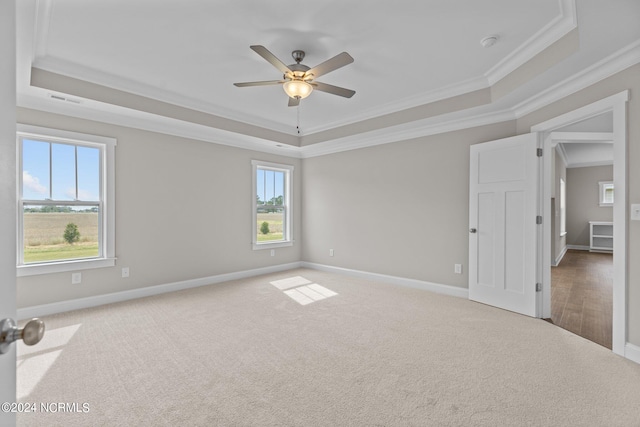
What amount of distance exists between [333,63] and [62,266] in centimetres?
378

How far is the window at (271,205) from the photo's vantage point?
5.58m

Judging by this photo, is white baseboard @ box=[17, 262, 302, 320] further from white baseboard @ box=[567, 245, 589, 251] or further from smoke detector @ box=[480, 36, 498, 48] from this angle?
white baseboard @ box=[567, 245, 589, 251]

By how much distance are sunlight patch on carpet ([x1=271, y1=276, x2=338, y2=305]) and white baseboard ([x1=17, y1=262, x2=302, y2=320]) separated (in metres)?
0.73

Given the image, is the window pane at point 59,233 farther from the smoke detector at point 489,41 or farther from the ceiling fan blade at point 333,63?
the smoke detector at point 489,41

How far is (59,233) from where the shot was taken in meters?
3.62

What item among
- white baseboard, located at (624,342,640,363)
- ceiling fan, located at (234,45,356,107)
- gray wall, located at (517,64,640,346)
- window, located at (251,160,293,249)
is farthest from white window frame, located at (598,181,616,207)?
ceiling fan, located at (234,45,356,107)

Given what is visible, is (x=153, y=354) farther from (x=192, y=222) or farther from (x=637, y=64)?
(x=637, y=64)

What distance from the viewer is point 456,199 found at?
427 centimetres

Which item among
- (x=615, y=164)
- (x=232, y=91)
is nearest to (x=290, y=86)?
(x=232, y=91)

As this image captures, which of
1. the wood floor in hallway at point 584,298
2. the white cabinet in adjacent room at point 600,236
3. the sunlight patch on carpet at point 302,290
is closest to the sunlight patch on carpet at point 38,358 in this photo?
the sunlight patch on carpet at point 302,290

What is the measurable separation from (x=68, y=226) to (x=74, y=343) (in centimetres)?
164

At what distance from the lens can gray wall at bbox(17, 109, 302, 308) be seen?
12.1 ft

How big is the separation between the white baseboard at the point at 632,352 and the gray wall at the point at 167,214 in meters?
4.77

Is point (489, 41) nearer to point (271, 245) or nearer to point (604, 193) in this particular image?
point (271, 245)
